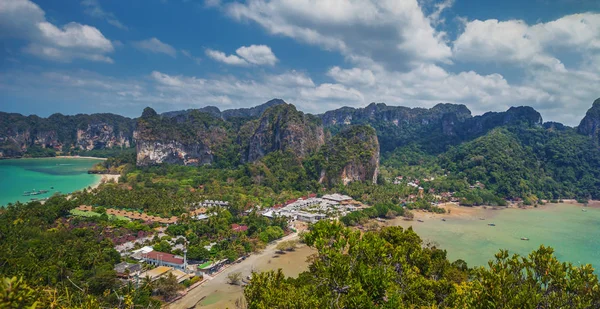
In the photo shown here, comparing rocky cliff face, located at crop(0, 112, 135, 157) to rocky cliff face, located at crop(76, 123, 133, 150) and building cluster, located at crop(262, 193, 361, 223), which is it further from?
building cluster, located at crop(262, 193, 361, 223)

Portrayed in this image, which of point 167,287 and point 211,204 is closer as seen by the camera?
point 167,287

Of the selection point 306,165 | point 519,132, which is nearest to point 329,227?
point 306,165

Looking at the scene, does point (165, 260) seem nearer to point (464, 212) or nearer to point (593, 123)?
point (464, 212)

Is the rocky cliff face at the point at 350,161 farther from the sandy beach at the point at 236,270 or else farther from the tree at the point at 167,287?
the tree at the point at 167,287

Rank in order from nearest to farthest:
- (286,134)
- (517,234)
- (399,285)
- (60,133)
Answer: (399,285), (517,234), (286,134), (60,133)

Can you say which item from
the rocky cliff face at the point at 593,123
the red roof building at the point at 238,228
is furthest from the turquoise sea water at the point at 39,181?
the rocky cliff face at the point at 593,123

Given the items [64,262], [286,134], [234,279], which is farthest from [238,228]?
[286,134]
